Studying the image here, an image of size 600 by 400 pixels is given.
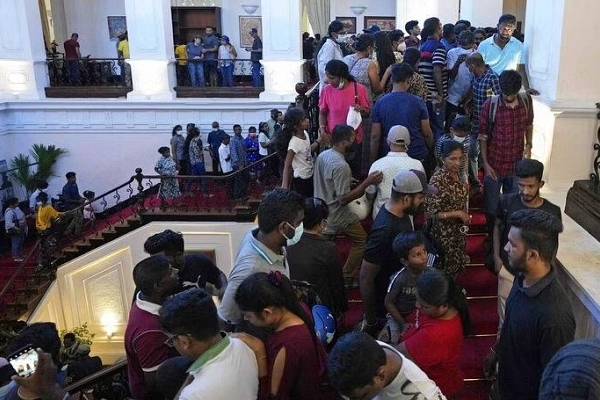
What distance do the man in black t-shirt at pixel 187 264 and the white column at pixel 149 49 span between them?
33.0 feet

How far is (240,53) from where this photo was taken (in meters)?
17.8

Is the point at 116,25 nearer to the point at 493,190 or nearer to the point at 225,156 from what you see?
the point at 225,156

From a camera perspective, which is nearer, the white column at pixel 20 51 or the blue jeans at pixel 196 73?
the white column at pixel 20 51

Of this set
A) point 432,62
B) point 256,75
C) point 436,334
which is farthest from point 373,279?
point 256,75

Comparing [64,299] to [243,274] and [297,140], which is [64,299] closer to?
[297,140]

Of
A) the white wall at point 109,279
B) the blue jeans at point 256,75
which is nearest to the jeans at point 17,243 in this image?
the white wall at point 109,279

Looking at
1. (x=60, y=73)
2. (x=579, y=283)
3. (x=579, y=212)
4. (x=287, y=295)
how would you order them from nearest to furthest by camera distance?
(x=287, y=295) < (x=579, y=283) < (x=579, y=212) < (x=60, y=73)

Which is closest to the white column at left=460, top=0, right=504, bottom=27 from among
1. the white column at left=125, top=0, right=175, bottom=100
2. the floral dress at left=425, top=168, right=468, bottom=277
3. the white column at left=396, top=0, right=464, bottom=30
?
the white column at left=396, top=0, right=464, bottom=30

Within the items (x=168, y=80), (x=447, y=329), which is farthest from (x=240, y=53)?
(x=447, y=329)

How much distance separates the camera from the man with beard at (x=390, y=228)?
3182mm

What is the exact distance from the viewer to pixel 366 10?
18344 millimetres

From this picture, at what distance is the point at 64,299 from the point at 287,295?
845 cm

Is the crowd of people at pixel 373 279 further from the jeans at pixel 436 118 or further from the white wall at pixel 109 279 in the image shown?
the white wall at pixel 109 279

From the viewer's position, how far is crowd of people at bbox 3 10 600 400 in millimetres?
2008
